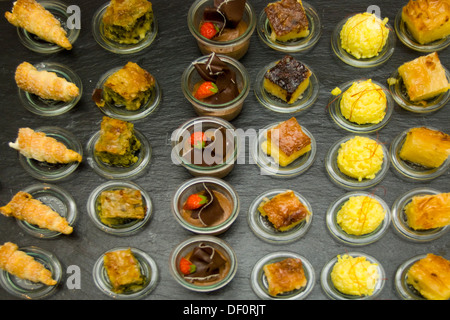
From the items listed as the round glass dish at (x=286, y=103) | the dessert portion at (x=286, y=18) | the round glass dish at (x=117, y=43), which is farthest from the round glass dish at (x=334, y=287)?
the round glass dish at (x=117, y=43)

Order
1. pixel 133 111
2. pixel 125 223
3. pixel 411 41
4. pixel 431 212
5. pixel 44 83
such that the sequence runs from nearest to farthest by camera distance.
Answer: pixel 431 212, pixel 125 223, pixel 44 83, pixel 133 111, pixel 411 41

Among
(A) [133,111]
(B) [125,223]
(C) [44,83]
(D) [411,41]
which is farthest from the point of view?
(D) [411,41]

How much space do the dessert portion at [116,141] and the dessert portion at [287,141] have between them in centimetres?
120

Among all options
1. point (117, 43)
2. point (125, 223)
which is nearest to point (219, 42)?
point (117, 43)

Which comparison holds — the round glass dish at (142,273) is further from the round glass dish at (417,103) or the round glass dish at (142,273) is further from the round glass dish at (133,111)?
the round glass dish at (417,103)

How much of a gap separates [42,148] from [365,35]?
3028 millimetres

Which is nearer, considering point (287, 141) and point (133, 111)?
point (287, 141)

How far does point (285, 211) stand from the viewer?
4.73 metres

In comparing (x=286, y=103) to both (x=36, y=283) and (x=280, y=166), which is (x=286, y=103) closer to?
(x=280, y=166)

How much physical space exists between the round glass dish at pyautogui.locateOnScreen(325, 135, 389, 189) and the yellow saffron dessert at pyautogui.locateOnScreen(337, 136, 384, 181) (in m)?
0.04

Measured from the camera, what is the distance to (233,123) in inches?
205

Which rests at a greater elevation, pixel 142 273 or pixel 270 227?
pixel 270 227

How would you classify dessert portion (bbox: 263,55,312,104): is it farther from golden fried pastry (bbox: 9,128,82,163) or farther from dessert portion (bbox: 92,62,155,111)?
golden fried pastry (bbox: 9,128,82,163)

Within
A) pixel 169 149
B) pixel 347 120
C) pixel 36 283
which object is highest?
pixel 347 120
